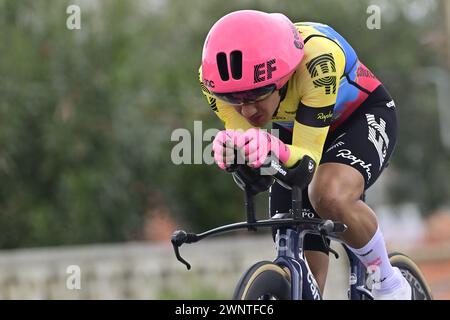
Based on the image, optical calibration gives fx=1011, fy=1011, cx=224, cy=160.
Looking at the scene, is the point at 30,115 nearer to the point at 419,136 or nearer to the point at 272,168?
the point at 272,168

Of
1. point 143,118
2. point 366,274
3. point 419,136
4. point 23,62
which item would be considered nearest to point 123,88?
point 143,118

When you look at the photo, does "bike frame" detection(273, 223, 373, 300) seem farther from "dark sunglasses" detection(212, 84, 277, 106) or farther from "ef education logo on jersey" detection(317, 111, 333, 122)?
"dark sunglasses" detection(212, 84, 277, 106)

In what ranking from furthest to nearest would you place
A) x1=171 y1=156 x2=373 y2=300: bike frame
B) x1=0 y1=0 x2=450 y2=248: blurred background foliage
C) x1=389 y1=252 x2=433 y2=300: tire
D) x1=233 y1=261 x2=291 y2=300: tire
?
x1=0 y1=0 x2=450 y2=248: blurred background foliage, x1=389 y1=252 x2=433 y2=300: tire, x1=171 y1=156 x2=373 y2=300: bike frame, x1=233 y1=261 x2=291 y2=300: tire

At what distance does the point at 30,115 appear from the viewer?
44.1ft

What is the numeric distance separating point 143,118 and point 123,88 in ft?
2.19

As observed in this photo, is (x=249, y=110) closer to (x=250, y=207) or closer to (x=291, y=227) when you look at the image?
(x=250, y=207)

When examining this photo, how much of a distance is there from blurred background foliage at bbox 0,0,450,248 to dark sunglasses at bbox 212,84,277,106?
25.8 ft

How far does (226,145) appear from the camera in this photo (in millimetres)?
5012

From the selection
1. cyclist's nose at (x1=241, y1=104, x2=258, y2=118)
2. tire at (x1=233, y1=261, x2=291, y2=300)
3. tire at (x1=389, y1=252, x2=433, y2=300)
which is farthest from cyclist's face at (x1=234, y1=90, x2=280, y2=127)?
tire at (x1=389, y1=252, x2=433, y2=300)

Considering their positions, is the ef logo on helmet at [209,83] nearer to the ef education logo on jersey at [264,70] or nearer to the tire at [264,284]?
the ef education logo on jersey at [264,70]

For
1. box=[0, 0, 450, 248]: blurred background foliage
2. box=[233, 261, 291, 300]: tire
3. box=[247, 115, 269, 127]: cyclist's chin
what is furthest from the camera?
box=[0, 0, 450, 248]: blurred background foliage

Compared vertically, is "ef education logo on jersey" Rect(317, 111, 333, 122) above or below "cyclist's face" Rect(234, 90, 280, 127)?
below

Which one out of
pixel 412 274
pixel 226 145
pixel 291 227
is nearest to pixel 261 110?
pixel 226 145

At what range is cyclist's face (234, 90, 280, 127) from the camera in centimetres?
538
